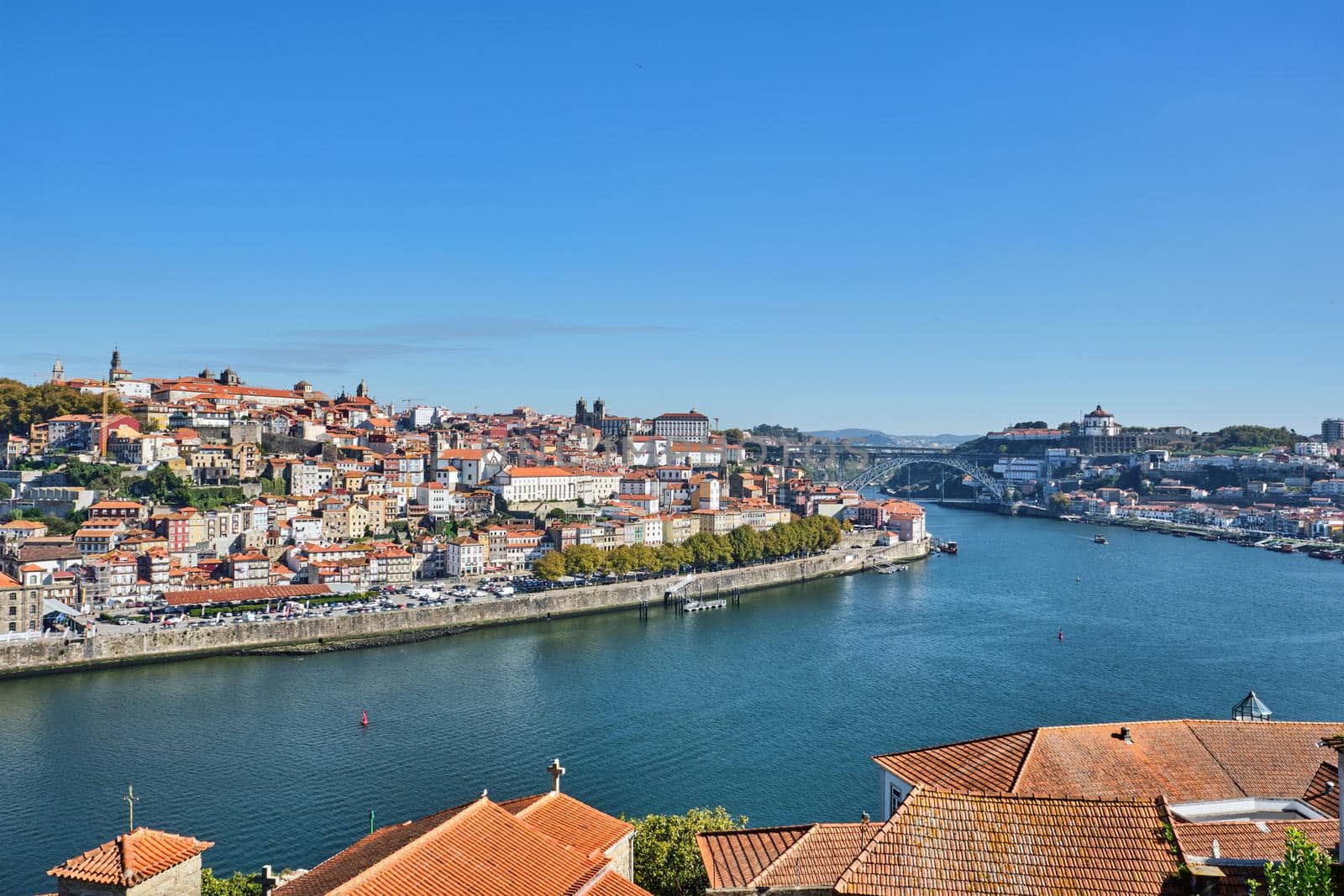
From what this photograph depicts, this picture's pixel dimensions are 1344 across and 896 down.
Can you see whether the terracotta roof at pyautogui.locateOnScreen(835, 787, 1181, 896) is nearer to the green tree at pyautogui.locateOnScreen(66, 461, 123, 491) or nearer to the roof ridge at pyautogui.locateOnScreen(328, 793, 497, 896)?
the roof ridge at pyautogui.locateOnScreen(328, 793, 497, 896)

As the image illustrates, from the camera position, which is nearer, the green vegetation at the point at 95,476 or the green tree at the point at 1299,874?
the green tree at the point at 1299,874

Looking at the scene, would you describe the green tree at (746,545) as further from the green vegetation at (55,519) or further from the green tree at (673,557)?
the green vegetation at (55,519)

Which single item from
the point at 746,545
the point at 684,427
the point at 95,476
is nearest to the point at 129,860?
the point at 746,545

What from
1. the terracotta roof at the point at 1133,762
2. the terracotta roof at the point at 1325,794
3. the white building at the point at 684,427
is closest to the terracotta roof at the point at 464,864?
the terracotta roof at the point at 1133,762

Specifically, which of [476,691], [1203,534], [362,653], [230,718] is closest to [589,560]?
[362,653]

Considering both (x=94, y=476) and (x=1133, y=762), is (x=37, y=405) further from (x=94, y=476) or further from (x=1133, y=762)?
(x=1133, y=762)

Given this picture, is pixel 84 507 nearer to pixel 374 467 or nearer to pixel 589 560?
pixel 374 467
